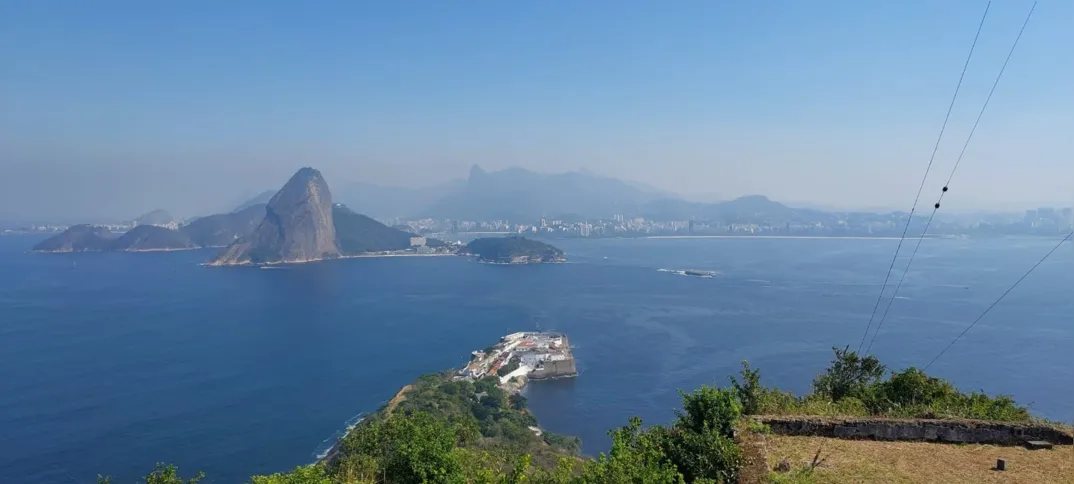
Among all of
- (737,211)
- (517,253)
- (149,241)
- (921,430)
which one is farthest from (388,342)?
(737,211)

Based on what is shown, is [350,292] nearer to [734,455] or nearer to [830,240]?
[734,455]

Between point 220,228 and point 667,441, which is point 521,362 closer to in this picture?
point 667,441

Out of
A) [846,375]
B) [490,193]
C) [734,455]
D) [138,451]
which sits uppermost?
[490,193]

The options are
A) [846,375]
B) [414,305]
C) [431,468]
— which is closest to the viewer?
[431,468]

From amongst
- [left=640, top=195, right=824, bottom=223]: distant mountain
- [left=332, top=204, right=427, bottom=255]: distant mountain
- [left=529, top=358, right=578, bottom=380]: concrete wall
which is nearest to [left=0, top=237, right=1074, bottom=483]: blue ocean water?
[left=529, top=358, right=578, bottom=380]: concrete wall

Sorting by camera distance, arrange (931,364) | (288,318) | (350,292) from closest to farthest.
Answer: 1. (931,364)
2. (288,318)
3. (350,292)

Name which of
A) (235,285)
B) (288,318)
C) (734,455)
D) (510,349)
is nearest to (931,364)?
(510,349)
